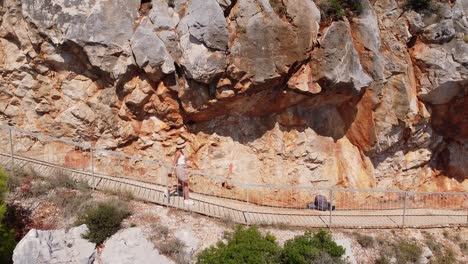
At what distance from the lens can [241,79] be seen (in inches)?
455

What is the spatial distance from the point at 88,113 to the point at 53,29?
2.52m

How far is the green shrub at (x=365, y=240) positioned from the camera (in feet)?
34.1

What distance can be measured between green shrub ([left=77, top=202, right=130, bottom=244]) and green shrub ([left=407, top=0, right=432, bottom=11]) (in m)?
11.1

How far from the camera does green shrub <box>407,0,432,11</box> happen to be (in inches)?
516

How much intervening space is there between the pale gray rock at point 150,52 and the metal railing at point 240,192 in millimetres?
2648

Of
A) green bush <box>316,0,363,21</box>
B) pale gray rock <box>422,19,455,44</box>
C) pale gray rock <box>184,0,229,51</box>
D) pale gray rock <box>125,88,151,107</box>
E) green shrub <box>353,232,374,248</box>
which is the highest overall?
green bush <box>316,0,363,21</box>

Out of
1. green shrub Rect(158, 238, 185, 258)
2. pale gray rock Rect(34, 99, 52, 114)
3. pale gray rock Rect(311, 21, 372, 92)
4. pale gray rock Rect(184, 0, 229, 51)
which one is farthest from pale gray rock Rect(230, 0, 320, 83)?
Result: pale gray rock Rect(34, 99, 52, 114)

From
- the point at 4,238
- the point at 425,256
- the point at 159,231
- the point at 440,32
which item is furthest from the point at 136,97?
the point at 440,32

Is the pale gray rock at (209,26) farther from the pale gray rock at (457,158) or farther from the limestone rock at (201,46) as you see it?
the pale gray rock at (457,158)

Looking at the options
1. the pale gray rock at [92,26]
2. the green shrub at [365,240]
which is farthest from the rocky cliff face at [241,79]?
the green shrub at [365,240]

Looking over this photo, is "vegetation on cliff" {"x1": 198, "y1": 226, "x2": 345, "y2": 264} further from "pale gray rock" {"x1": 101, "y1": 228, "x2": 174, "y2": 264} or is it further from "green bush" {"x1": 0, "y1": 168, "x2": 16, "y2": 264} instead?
"green bush" {"x1": 0, "y1": 168, "x2": 16, "y2": 264}

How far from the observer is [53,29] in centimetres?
1123

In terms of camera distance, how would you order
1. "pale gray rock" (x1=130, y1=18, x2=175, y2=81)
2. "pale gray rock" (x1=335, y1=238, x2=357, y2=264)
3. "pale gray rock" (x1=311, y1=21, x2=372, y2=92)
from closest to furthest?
"pale gray rock" (x1=335, y1=238, x2=357, y2=264), "pale gray rock" (x1=130, y1=18, x2=175, y2=81), "pale gray rock" (x1=311, y1=21, x2=372, y2=92)

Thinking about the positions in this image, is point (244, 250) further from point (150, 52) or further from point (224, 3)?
point (224, 3)
